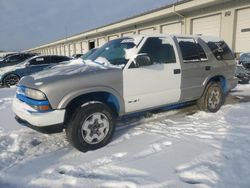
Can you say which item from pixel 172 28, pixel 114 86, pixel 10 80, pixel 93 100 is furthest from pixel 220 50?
pixel 172 28

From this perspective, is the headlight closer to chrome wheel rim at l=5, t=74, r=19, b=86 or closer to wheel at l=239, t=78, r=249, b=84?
chrome wheel rim at l=5, t=74, r=19, b=86

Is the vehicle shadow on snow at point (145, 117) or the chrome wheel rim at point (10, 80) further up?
the chrome wheel rim at point (10, 80)

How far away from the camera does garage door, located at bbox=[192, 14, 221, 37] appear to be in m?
17.2

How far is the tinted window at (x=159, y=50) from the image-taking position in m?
4.43

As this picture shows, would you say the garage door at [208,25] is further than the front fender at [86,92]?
Yes

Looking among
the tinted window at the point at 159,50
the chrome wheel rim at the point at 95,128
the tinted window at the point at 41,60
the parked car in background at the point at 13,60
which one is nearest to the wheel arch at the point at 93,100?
the chrome wheel rim at the point at 95,128

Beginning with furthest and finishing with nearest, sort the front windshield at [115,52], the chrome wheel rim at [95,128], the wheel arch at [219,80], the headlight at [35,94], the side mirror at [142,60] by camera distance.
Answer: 1. the wheel arch at [219,80]
2. the front windshield at [115,52]
3. the side mirror at [142,60]
4. the chrome wheel rim at [95,128]
5. the headlight at [35,94]

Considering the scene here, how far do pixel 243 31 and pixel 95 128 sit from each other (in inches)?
591

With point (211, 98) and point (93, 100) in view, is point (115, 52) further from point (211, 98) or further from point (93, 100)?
point (211, 98)

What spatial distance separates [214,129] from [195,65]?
1426 millimetres

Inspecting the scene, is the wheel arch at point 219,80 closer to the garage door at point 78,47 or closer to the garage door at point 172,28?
the garage door at point 172,28

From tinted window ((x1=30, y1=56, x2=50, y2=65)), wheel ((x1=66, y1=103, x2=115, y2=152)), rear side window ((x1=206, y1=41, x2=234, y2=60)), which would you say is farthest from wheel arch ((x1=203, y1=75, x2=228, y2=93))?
tinted window ((x1=30, y1=56, x2=50, y2=65))

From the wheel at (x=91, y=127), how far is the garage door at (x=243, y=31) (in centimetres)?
1451

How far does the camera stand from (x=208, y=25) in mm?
17891
